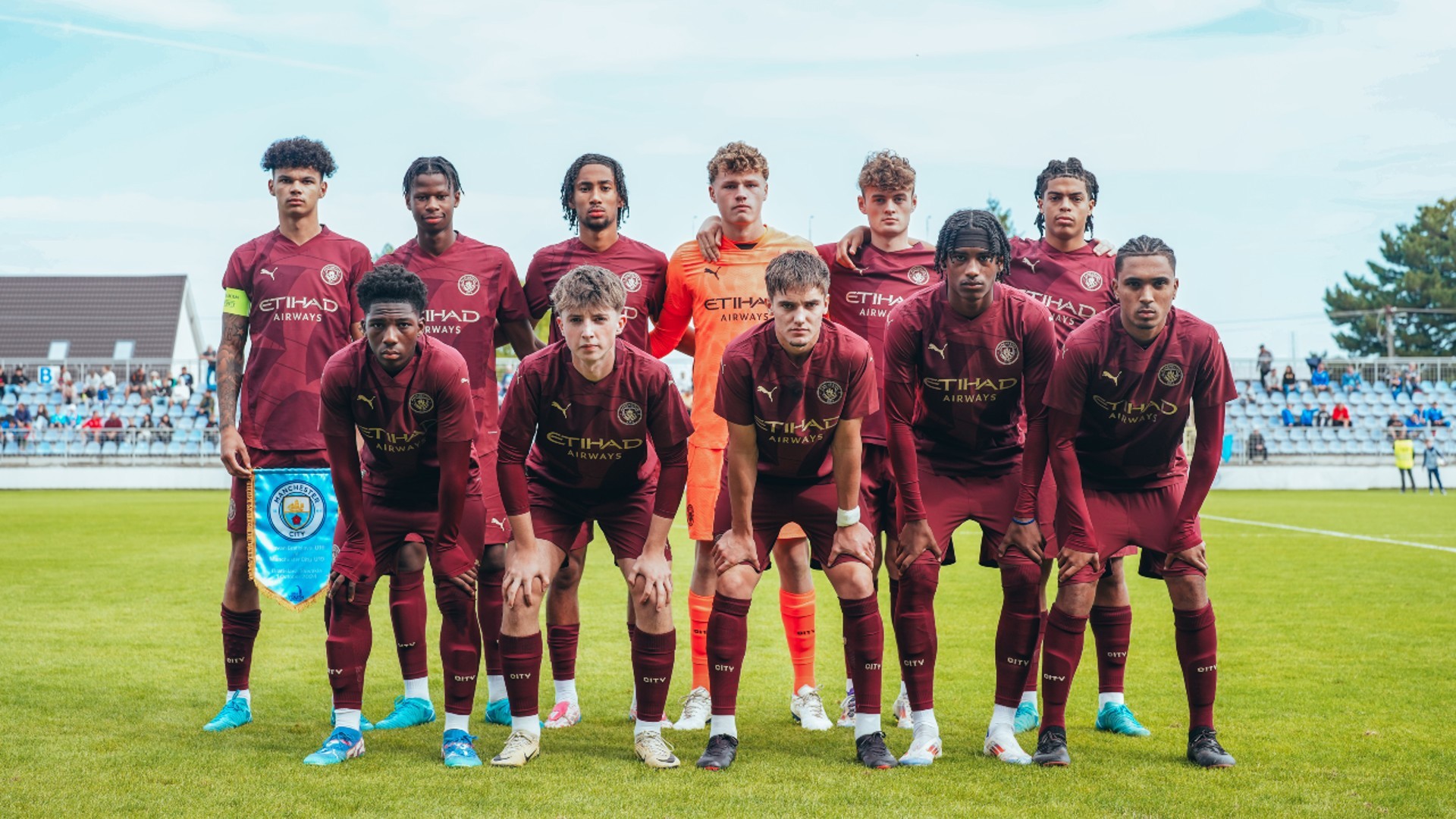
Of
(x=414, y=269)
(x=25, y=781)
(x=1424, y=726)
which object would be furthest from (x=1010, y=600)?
(x=25, y=781)

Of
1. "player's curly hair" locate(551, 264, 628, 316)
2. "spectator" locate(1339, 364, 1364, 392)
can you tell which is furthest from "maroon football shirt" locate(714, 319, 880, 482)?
"spectator" locate(1339, 364, 1364, 392)

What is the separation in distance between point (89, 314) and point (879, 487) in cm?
5526

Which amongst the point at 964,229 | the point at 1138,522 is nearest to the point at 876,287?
the point at 964,229

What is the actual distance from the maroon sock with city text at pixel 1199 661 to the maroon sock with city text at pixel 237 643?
4213 mm

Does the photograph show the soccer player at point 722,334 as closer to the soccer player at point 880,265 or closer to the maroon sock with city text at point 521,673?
the soccer player at point 880,265

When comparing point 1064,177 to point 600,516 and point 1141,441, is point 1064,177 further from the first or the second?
point 600,516

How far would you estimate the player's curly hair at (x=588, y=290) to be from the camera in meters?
4.90

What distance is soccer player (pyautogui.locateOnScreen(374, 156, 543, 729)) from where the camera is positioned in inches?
223

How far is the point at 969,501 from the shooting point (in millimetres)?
5297

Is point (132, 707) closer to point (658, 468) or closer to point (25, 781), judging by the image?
point (25, 781)

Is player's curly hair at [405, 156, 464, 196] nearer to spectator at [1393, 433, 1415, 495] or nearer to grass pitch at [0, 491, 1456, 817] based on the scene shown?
grass pitch at [0, 491, 1456, 817]

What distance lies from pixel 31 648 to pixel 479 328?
160 inches

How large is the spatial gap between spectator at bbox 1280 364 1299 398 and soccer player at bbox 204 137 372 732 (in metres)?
33.9

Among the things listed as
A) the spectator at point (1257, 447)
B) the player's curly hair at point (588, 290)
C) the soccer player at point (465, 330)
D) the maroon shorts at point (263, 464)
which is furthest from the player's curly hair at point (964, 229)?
the spectator at point (1257, 447)
